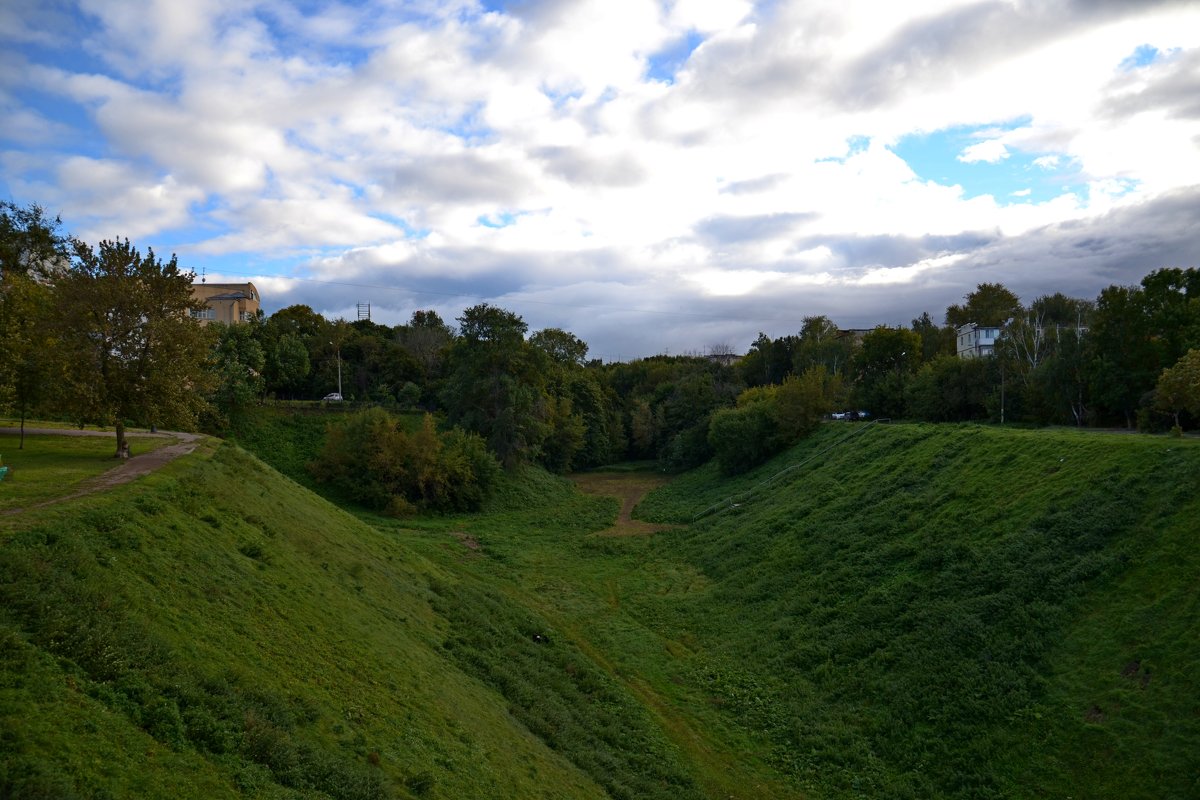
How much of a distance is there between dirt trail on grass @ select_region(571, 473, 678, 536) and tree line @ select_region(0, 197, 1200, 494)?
3.61m

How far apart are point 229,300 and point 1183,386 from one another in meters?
89.1

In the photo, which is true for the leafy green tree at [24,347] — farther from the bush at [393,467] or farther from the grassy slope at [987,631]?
the grassy slope at [987,631]

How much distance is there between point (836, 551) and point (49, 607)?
2406 centimetres

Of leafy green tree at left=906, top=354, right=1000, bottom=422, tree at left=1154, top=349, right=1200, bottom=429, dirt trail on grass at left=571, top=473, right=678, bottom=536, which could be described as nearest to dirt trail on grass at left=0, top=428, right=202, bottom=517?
dirt trail on grass at left=571, top=473, right=678, bottom=536

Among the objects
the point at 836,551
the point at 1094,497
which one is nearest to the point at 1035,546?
the point at 1094,497

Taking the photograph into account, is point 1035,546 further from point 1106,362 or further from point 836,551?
point 1106,362

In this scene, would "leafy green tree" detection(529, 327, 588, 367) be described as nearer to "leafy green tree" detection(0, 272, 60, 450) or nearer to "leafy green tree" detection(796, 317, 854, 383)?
"leafy green tree" detection(796, 317, 854, 383)

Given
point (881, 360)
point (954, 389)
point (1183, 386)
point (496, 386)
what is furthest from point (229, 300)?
point (1183, 386)

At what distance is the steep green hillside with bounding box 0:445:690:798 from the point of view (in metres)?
7.39

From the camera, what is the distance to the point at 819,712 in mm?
17406

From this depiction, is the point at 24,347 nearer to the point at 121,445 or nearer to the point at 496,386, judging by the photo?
the point at 121,445

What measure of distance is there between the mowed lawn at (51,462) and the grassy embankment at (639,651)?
1.83 metres

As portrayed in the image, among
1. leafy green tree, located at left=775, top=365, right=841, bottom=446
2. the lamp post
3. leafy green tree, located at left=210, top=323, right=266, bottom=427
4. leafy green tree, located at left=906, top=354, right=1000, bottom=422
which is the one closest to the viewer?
leafy green tree, located at left=210, top=323, right=266, bottom=427

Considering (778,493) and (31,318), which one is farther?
(778,493)
